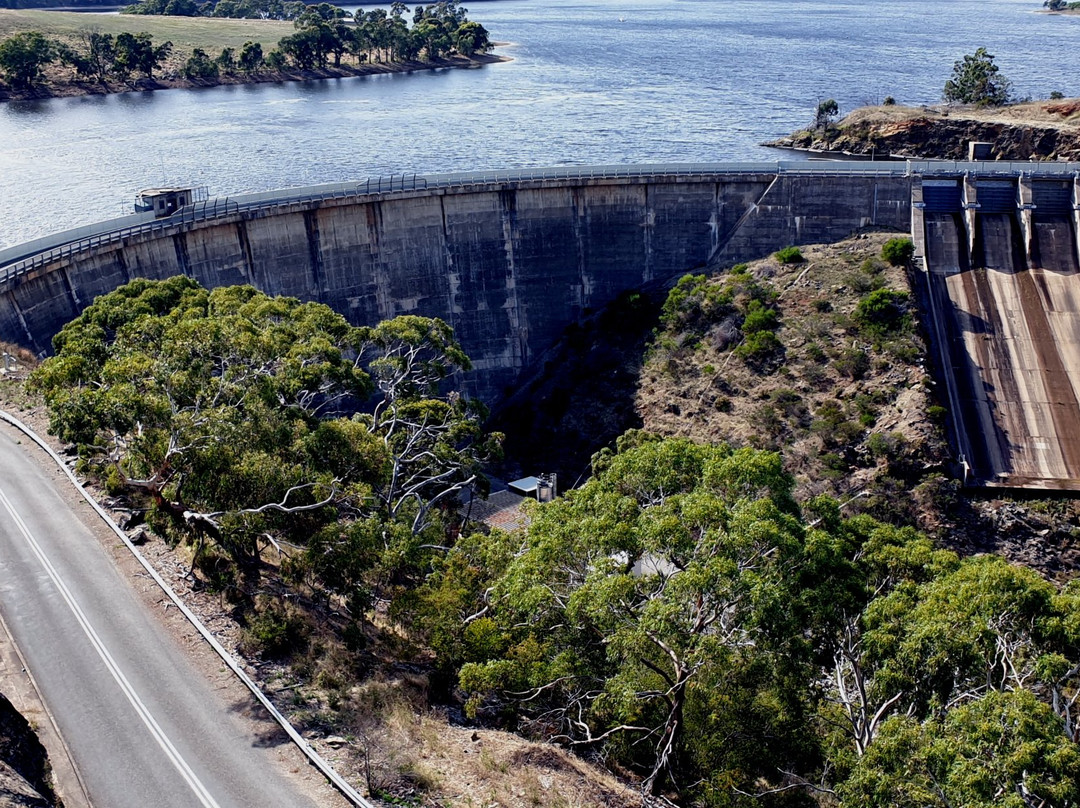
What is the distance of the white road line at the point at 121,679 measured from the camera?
2436cm

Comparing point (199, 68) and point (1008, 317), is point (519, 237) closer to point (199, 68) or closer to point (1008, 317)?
point (1008, 317)

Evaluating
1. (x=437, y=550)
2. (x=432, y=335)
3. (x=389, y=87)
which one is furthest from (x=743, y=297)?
(x=389, y=87)

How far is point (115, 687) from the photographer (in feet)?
89.8

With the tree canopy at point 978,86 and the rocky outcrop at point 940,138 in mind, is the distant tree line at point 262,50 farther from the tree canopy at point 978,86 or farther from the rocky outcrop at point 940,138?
the tree canopy at point 978,86

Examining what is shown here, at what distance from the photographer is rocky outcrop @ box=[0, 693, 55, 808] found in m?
20.7

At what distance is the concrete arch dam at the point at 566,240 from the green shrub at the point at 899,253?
1.82 m

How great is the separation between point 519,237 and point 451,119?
51.7 m

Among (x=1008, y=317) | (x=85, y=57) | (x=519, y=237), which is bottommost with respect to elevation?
(x=1008, y=317)

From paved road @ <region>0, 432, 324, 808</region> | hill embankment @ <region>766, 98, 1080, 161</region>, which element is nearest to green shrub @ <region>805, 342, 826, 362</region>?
paved road @ <region>0, 432, 324, 808</region>

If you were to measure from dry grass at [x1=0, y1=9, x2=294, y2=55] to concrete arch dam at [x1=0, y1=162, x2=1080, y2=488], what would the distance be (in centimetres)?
10492

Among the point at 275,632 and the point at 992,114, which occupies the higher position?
the point at 992,114

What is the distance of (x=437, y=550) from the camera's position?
40.1 meters

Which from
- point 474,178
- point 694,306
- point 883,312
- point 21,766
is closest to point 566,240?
point 474,178

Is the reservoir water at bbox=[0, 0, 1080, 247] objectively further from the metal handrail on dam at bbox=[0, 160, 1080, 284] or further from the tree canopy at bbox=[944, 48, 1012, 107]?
the metal handrail on dam at bbox=[0, 160, 1080, 284]
